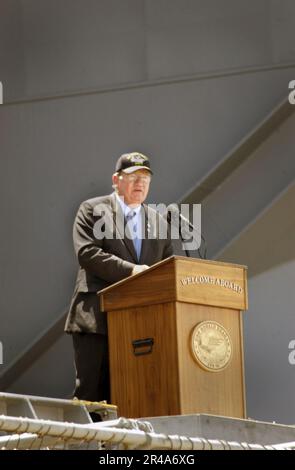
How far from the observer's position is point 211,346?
6.79m

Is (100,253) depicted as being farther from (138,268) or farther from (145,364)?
(145,364)

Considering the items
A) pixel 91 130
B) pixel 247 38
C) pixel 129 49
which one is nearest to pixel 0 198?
pixel 91 130

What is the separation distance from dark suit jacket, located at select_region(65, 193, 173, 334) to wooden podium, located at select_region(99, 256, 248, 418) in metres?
0.24

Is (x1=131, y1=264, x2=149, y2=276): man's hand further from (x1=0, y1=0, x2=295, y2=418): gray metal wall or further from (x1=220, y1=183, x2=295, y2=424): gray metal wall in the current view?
(x1=0, y1=0, x2=295, y2=418): gray metal wall

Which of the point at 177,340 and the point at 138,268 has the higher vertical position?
the point at 138,268

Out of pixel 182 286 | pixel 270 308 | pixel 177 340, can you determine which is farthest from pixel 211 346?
pixel 270 308

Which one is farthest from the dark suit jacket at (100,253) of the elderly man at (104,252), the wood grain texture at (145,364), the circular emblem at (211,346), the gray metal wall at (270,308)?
the gray metal wall at (270,308)

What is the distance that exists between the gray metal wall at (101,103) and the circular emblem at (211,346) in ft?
8.32

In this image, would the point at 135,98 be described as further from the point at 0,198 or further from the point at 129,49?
the point at 0,198

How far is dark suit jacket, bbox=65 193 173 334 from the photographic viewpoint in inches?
286

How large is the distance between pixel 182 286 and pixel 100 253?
2.29ft

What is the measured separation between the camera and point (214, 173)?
A: 30.4ft

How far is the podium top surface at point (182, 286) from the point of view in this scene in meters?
6.77

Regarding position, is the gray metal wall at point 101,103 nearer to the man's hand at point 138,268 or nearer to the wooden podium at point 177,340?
the man's hand at point 138,268
